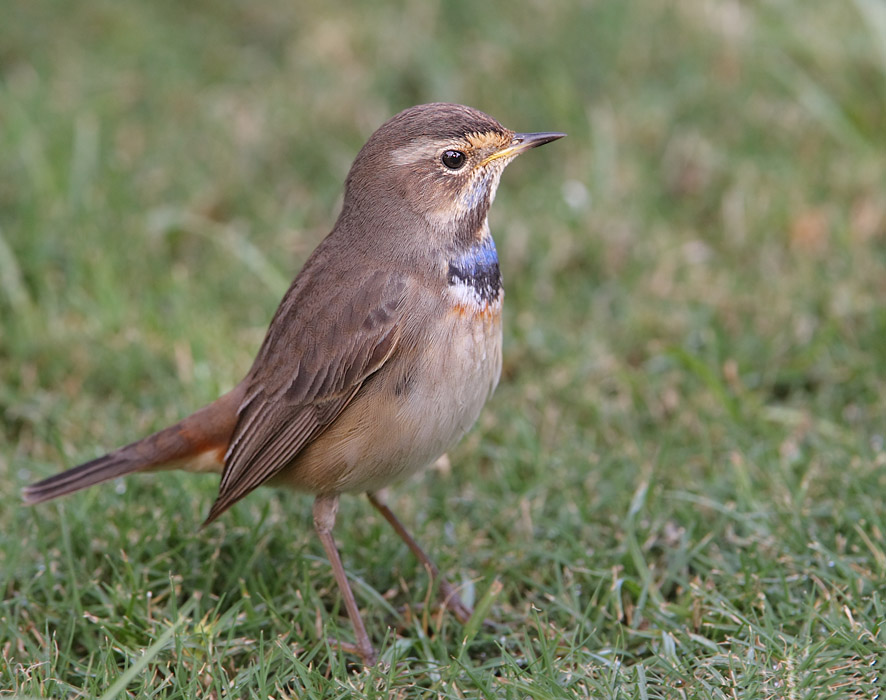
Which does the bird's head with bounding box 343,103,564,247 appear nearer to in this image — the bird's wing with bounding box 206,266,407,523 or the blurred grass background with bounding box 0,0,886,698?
the bird's wing with bounding box 206,266,407,523

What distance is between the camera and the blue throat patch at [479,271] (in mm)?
4742

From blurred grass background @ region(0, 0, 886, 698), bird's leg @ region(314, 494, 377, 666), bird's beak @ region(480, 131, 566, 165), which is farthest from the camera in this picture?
bird's beak @ region(480, 131, 566, 165)

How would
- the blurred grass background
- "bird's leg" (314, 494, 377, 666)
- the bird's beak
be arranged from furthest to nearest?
the bird's beak → "bird's leg" (314, 494, 377, 666) → the blurred grass background

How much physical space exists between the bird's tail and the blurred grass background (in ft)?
0.80

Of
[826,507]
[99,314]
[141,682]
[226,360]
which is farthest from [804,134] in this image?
[141,682]

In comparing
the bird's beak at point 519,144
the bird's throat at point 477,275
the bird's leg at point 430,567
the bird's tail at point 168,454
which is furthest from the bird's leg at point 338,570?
the bird's beak at point 519,144

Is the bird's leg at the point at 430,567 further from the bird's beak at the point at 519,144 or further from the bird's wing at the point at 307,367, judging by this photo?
the bird's beak at the point at 519,144

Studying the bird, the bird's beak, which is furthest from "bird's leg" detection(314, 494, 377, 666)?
the bird's beak

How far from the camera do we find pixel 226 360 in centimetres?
642

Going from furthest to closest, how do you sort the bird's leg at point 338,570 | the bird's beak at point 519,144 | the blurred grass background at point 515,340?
1. the bird's beak at point 519,144
2. the bird's leg at point 338,570
3. the blurred grass background at point 515,340

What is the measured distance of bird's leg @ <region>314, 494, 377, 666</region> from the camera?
4727 millimetres

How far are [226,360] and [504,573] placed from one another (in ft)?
6.81

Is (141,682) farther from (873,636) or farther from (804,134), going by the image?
(804,134)

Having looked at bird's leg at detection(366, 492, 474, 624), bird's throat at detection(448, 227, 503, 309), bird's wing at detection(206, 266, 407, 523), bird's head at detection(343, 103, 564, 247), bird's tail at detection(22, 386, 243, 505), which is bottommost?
bird's leg at detection(366, 492, 474, 624)
